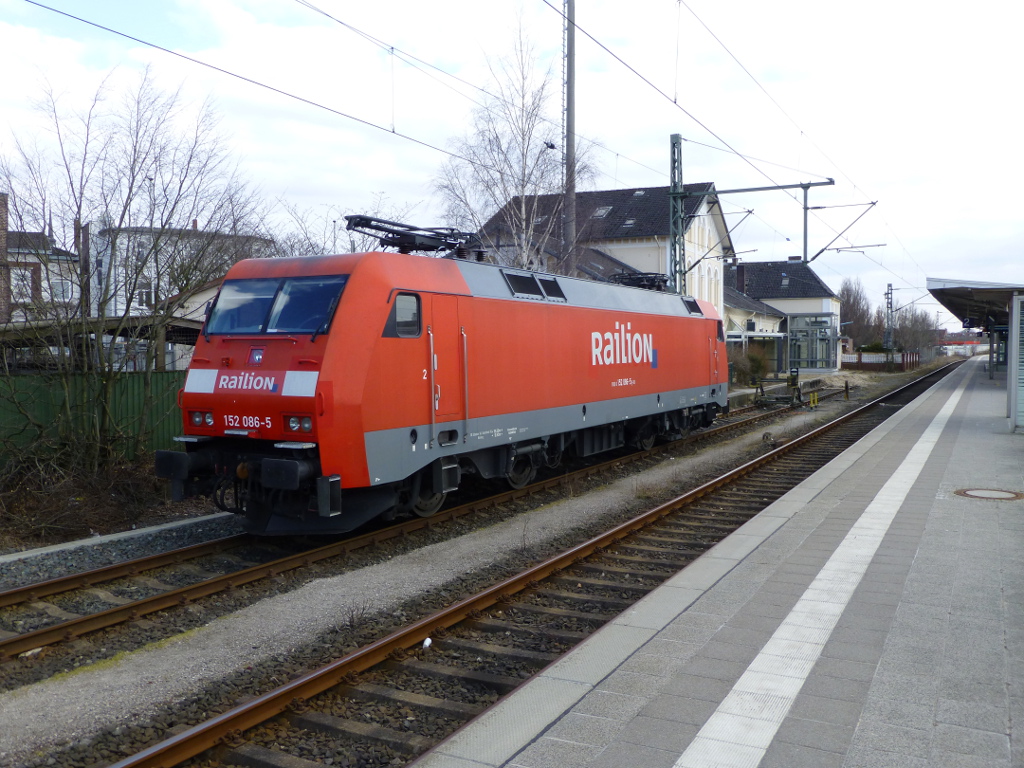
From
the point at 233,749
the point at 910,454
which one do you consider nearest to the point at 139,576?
the point at 233,749

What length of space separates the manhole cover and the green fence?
11.7 m

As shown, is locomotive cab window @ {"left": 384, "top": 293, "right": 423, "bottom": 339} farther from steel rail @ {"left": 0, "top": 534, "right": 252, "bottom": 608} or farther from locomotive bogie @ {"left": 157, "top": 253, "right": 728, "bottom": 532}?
steel rail @ {"left": 0, "top": 534, "right": 252, "bottom": 608}

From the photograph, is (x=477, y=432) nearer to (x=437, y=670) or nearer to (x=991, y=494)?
(x=437, y=670)

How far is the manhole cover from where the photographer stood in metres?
10.6

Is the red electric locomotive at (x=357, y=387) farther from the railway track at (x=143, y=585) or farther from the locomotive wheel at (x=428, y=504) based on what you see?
the railway track at (x=143, y=585)

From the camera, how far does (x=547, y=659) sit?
5.85 m

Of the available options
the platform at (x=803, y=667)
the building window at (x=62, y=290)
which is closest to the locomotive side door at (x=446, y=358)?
the platform at (x=803, y=667)

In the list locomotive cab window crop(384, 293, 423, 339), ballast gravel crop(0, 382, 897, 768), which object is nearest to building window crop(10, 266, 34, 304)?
ballast gravel crop(0, 382, 897, 768)

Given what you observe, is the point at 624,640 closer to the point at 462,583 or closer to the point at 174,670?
the point at 462,583

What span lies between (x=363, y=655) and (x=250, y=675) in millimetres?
802

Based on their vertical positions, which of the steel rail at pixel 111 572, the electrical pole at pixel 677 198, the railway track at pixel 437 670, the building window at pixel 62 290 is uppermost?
the electrical pole at pixel 677 198

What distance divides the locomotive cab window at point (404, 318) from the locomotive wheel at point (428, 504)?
2264 millimetres

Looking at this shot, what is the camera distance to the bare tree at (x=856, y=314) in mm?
97581

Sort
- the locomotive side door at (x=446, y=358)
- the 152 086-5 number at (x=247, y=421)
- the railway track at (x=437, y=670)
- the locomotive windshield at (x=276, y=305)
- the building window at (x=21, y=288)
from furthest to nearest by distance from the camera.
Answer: the building window at (x=21, y=288)
the locomotive side door at (x=446, y=358)
the locomotive windshield at (x=276, y=305)
the 152 086-5 number at (x=247, y=421)
the railway track at (x=437, y=670)
